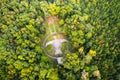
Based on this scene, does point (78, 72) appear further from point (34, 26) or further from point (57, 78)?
point (34, 26)

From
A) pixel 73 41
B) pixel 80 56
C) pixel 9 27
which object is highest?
pixel 9 27

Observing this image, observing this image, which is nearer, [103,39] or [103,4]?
[103,39]

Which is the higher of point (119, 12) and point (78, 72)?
point (119, 12)

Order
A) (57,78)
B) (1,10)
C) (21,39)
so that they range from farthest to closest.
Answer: (1,10) → (21,39) → (57,78)

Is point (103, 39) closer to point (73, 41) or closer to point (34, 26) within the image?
point (73, 41)

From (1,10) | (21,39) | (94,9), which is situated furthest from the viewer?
(94,9)

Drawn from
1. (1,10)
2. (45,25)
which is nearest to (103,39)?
(45,25)

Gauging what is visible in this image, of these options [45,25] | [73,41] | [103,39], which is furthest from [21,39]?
[103,39]
